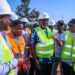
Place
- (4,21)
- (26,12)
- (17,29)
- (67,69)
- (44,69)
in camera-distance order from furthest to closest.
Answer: (26,12) < (67,69) < (44,69) < (17,29) < (4,21)

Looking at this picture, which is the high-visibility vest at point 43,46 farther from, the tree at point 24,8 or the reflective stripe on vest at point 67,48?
the tree at point 24,8

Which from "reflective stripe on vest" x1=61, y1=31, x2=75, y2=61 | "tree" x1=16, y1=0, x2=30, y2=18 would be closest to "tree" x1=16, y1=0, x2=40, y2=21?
"tree" x1=16, y1=0, x2=30, y2=18

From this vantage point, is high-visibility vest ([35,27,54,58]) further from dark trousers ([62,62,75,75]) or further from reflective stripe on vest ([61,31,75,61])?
dark trousers ([62,62,75,75])

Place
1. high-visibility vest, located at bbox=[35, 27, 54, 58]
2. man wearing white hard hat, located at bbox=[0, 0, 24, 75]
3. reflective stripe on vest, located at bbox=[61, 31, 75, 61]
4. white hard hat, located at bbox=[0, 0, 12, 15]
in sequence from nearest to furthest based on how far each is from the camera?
1. man wearing white hard hat, located at bbox=[0, 0, 24, 75]
2. white hard hat, located at bbox=[0, 0, 12, 15]
3. high-visibility vest, located at bbox=[35, 27, 54, 58]
4. reflective stripe on vest, located at bbox=[61, 31, 75, 61]

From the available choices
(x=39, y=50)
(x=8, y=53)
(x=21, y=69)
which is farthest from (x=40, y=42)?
(x=8, y=53)

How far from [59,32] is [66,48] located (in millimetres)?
1336

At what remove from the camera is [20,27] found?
2.91 metres

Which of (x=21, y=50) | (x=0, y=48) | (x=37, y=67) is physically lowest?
(x=37, y=67)

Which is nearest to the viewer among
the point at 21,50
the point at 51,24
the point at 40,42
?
the point at 21,50

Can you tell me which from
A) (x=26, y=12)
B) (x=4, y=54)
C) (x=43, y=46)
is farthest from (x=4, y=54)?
(x=26, y=12)

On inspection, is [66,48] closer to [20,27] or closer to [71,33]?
[71,33]

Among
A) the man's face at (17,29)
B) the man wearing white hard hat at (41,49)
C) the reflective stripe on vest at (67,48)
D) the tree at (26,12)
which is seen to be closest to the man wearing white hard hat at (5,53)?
the man's face at (17,29)

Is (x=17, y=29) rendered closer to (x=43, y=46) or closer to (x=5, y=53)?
(x=43, y=46)

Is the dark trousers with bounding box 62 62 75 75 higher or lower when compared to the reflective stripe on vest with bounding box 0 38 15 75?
lower
